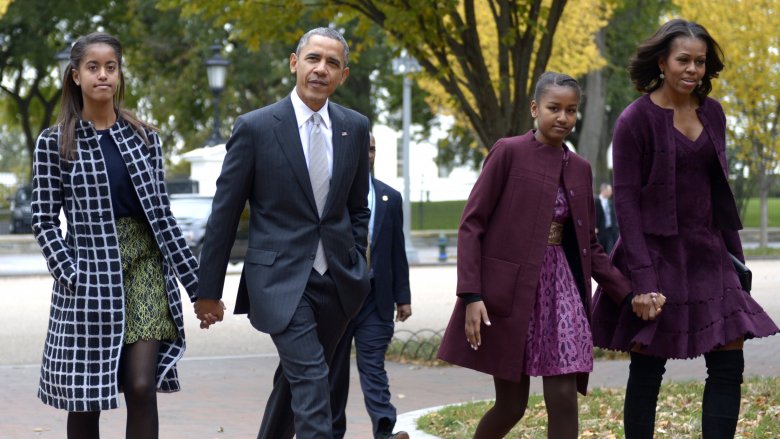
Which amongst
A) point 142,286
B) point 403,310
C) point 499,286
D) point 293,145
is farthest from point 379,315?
point 293,145

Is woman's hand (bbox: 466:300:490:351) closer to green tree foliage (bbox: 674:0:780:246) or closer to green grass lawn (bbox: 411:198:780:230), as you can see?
green tree foliage (bbox: 674:0:780:246)

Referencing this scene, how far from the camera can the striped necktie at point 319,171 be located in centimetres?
516

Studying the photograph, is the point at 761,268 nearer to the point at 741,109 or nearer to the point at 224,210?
the point at 741,109

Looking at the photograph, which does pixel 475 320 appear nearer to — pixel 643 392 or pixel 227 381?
pixel 643 392

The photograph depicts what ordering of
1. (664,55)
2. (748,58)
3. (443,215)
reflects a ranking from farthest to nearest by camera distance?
(443,215) < (748,58) < (664,55)

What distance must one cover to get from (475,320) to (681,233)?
34.0 inches

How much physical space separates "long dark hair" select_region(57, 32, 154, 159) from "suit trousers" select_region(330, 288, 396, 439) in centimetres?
209

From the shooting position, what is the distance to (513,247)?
545 centimetres

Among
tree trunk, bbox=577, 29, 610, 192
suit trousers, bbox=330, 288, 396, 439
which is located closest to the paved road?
suit trousers, bbox=330, 288, 396, 439

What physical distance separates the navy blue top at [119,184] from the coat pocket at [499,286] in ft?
4.43

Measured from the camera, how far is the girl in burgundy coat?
538 cm

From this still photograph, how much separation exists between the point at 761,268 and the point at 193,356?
1551 centimetres

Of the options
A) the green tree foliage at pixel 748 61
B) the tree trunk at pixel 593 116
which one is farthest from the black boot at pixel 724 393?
the tree trunk at pixel 593 116

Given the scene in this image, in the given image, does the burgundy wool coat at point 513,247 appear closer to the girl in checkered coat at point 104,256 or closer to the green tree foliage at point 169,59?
the girl in checkered coat at point 104,256
